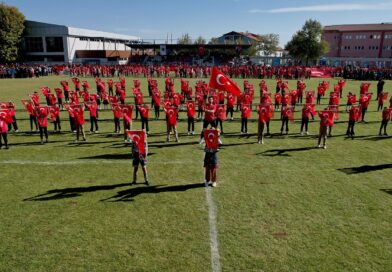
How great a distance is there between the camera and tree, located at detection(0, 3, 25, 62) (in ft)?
220

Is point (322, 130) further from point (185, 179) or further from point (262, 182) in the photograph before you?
point (185, 179)

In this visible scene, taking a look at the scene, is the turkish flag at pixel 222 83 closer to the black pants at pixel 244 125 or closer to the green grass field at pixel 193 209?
the green grass field at pixel 193 209

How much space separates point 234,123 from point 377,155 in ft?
26.6

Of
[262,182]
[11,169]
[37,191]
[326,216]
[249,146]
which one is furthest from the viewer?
[249,146]

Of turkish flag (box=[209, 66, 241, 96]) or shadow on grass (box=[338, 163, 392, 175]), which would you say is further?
turkish flag (box=[209, 66, 241, 96])

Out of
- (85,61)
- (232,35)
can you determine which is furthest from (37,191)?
(232,35)

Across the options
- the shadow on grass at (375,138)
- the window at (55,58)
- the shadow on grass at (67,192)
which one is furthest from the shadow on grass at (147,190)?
the window at (55,58)

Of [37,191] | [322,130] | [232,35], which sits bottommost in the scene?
[37,191]

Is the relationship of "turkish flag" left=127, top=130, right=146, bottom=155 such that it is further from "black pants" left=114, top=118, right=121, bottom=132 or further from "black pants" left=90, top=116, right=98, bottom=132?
"black pants" left=90, top=116, right=98, bottom=132

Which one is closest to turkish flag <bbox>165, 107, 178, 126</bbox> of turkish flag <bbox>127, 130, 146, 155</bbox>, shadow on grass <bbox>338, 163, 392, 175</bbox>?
turkish flag <bbox>127, 130, 146, 155</bbox>

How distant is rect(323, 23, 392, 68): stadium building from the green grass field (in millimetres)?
78849

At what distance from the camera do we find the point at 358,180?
1102 cm

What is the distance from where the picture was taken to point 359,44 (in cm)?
9175

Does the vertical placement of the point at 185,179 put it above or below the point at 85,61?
below
